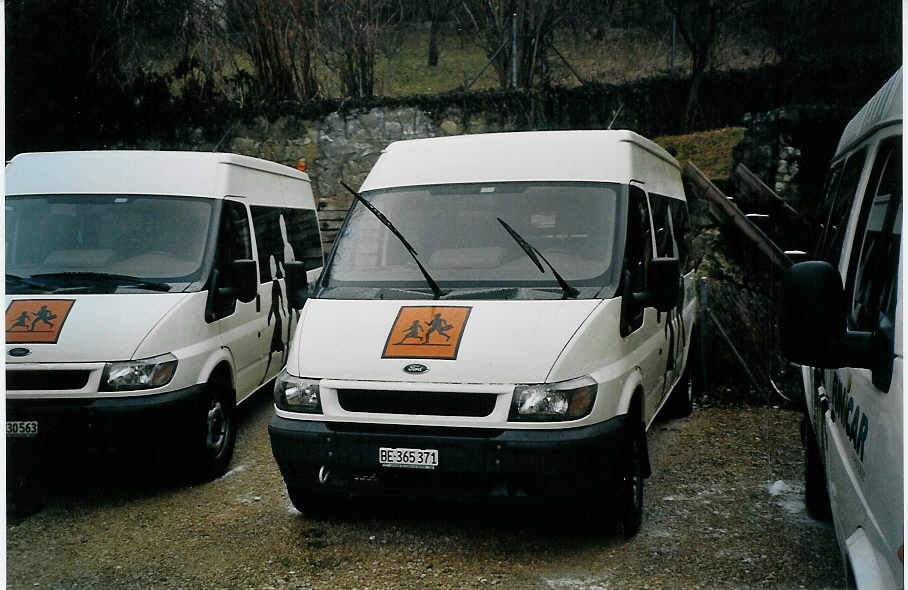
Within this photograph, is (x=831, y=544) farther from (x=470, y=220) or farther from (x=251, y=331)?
(x=251, y=331)

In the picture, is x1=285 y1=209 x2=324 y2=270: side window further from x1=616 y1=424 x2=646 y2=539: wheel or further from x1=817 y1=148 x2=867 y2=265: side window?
x1=817 y1=148 x2=867 y2=265: side window

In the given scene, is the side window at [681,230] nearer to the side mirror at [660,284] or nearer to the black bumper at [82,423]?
the side mirror at [660,284]

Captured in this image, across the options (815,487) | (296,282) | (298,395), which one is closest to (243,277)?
(296,282)

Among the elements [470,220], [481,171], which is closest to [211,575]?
[470,220]

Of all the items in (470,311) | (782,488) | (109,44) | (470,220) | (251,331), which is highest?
(109,44)

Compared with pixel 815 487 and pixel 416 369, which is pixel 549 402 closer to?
pixel 416 369

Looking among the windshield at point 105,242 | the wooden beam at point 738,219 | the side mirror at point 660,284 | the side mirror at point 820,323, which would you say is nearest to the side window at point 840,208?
the side mirror at point 660,284

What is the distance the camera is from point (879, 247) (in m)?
2.92

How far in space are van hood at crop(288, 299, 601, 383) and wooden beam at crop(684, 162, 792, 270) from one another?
421cm

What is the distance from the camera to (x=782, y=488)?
17.9 feet

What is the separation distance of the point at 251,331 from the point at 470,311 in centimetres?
269

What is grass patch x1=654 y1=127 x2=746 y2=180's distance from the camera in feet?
37.2

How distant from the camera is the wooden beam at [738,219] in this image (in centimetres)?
805

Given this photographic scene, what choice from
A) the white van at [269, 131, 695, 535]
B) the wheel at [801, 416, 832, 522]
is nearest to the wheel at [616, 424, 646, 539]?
the white van at [269, 131, 695, 535]
